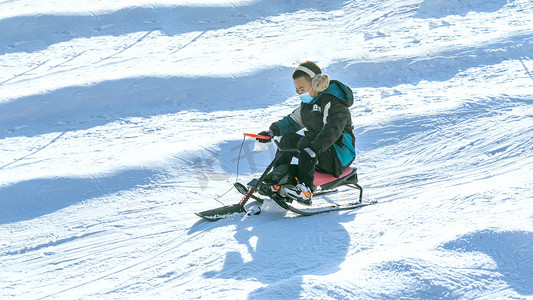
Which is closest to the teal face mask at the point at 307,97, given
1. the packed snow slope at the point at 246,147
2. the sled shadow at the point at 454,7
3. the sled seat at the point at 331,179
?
the sled seat at the point at 331,179

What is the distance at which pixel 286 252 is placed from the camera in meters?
4.33

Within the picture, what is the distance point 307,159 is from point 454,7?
880 cm

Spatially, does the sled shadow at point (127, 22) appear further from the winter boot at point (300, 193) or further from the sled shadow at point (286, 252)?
the sled shadow at point (286, 252)

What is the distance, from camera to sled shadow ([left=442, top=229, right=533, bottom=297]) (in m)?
3.40

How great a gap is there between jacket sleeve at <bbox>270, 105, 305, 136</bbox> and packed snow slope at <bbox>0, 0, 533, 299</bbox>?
2.42 ft

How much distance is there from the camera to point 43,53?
10984mm

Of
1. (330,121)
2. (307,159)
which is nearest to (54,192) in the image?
(307,159)

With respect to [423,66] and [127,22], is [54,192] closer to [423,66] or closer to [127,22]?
[423,66]

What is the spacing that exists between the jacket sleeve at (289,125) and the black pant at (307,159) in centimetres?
16

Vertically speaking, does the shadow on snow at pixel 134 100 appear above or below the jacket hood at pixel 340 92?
below

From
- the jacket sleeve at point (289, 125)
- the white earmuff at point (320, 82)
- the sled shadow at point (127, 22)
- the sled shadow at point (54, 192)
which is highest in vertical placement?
the sled shadow at point (127, 22)

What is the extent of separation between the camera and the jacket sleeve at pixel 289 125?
215 inches

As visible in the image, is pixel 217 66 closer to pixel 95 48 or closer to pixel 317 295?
pixel 95 48

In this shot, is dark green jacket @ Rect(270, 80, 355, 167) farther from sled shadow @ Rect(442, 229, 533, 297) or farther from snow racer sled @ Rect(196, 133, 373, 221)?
sled shadow @ Rect(442, 229, 533, 297)
